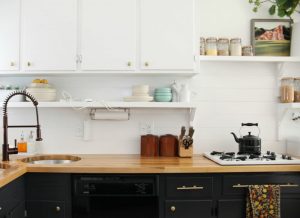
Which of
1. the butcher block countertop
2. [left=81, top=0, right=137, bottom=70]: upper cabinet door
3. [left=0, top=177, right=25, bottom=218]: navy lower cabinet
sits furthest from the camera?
[left=81, top=0, right=137, bottom=70]: upper cabinet door

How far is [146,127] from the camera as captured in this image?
112 inches

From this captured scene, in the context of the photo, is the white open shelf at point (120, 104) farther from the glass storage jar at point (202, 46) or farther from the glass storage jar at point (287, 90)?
the glass storage jar at point (287, 90)

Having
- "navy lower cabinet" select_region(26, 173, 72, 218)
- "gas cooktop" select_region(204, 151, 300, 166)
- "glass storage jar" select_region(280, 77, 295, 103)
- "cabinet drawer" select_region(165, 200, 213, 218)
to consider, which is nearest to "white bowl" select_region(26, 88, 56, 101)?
"navy lower cabinet" select_region(26, 173, 72, 218)

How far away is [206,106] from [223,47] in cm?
56

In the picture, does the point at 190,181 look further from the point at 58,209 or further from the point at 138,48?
Answer: the point at 138,48

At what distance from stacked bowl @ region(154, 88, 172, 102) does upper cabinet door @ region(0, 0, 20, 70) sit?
3.90 feet

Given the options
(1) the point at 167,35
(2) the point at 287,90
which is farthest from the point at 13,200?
(2) the point at 287,90

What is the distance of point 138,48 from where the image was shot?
8.25ft

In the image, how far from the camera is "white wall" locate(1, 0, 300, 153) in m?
2.84

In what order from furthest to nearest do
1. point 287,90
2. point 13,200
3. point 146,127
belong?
point 146,127 → point 287,90 → point 13,200

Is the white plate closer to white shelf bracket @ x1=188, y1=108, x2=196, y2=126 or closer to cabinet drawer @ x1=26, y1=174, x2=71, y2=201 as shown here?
white shelf bracket @ x1=188, y1=108, x2=196, y2=126

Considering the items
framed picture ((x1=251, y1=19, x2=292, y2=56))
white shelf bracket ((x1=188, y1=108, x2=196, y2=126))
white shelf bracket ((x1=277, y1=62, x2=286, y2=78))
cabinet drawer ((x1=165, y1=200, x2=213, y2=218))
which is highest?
framed picture ((x1=251, y1=19, x2=292, y2=56))

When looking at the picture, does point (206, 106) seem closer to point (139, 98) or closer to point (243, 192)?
point (139, 98)

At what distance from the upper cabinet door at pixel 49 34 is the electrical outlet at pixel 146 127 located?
32.0 inches
